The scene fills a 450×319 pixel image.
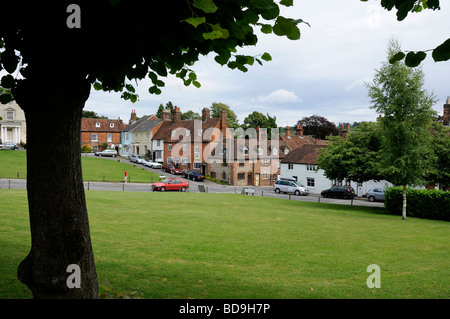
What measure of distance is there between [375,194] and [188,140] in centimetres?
3750

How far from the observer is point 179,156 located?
7119 centimetres

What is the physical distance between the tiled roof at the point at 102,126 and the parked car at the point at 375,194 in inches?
2622

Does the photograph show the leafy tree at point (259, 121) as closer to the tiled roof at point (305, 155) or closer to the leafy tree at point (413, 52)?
the tiled roof at point (305, 155)

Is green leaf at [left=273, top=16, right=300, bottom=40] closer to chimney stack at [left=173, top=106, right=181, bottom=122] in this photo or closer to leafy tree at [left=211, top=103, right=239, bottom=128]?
chimney stack at [left=173, top=106, right=181, bottom=122]

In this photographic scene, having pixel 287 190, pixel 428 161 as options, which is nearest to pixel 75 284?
pixel 428 161

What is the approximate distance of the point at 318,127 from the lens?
85625 mm

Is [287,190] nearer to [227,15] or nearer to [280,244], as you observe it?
[280,244]

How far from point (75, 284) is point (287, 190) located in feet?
156

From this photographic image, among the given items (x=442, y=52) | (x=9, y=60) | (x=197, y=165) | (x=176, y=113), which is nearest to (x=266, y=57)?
(x=442, y=52)

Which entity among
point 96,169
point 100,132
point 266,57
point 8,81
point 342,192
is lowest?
point 342,192

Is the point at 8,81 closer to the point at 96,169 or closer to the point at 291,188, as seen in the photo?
the point at 291,188

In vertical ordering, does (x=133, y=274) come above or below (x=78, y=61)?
below

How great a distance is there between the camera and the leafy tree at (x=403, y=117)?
26000mm

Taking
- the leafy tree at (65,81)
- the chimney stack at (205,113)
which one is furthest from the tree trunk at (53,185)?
the chimney stack at (205,113)
